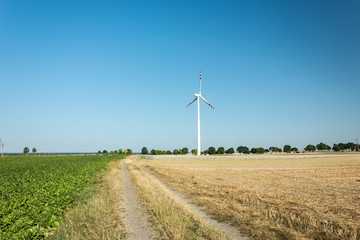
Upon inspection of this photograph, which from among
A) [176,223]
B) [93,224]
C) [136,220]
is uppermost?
[176,223]

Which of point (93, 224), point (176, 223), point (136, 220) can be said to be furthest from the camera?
point (136, 220)

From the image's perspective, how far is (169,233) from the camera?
8.97 metres

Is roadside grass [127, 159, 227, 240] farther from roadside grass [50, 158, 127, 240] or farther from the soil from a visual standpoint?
roadside grass [50, 158, 127, 240]

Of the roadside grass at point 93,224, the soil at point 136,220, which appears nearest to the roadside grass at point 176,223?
the soil at point 136,220

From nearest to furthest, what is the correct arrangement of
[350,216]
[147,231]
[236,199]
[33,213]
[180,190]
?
1. [33,213]
2. [147,231]
3. [350,216]
4. [236,199]
5. [180,190]

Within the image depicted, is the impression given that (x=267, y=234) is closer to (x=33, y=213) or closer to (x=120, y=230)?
(x=120, y=230)

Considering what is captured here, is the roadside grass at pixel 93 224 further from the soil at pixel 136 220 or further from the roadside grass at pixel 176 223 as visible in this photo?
the roadside grass at pixel 176 223

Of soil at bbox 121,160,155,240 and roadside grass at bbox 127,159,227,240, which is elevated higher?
roadside grass at bbox 127,159,227,240

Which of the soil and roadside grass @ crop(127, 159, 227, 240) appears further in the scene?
the soil

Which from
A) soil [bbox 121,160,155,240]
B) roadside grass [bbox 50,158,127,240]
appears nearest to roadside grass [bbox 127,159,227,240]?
soil [bbox 121,160,155,240]

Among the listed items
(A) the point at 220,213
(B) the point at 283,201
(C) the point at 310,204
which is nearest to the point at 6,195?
(A) the point at 220,213

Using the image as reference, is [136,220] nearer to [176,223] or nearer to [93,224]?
[93,224]

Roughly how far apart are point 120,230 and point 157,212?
259 cm

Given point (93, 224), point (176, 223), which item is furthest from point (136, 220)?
point (176, 223)
